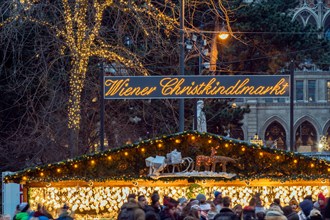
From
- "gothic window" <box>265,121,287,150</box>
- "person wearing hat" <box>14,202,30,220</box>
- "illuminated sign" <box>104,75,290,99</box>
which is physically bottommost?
"person wearing hat" <box>14,202,30,220</box>

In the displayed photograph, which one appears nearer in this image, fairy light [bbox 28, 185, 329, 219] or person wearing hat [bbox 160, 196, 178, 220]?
person wearing hat [bbox 160, 196, 178, 220]

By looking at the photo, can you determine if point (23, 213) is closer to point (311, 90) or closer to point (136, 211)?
point (136, 211)

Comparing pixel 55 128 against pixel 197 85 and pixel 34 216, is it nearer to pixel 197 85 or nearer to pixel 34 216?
pixel 197 85

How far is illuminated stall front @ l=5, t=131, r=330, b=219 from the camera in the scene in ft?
85.4

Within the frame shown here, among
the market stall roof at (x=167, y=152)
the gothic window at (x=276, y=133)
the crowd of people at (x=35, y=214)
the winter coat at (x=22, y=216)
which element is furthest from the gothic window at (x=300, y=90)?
the winter coat at (x=22, y=216)

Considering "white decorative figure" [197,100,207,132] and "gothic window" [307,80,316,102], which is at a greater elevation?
"gothic window" [307,80,316,102]

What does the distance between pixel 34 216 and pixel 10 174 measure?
28.4 ft

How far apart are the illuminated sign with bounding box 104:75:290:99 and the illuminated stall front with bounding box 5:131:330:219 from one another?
1291 millimetres

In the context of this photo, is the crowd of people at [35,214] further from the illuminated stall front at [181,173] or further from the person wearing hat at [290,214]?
the illuminated stall front at [181,173]

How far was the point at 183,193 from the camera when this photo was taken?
87.9 feet

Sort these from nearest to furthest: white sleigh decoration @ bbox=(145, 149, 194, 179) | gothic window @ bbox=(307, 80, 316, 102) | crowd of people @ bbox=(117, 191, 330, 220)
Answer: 1. crowd of people @ bbox=(117, 191, 330, 220)
2. white sleigh decoration @ bbox=(145, 149, 194, 179)
3. gothic window @ bbox=(307, 80, 316, 102)

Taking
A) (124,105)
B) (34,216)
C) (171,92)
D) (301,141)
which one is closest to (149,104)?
(124,105)

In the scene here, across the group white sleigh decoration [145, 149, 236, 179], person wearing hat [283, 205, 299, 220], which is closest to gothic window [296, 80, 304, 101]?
white sleigh decoration [145, 149, 236, 179]

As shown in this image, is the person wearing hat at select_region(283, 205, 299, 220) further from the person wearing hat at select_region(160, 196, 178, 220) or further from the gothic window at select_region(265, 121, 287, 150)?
the gothic window at select_region(265, 121, 287, 150)
